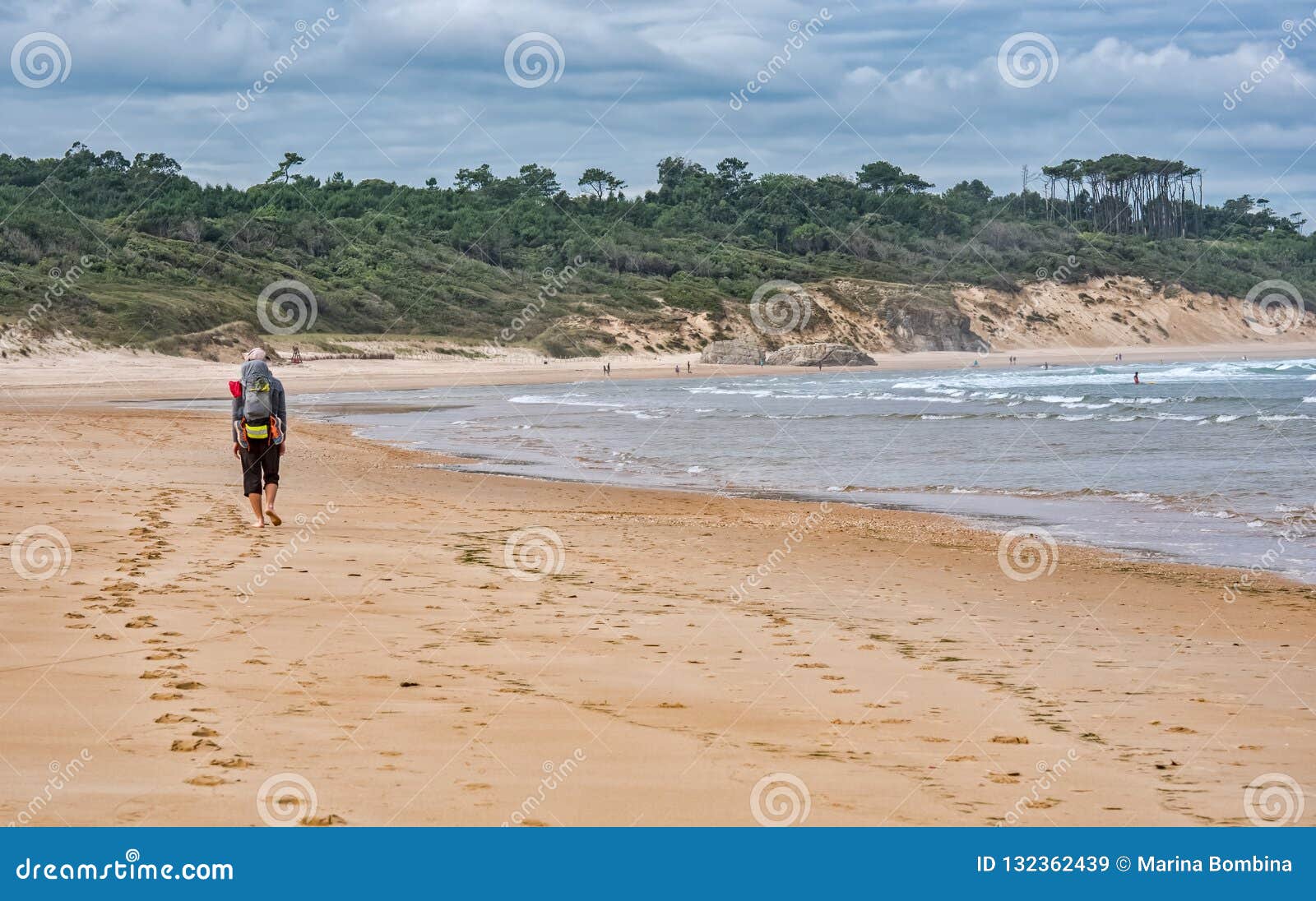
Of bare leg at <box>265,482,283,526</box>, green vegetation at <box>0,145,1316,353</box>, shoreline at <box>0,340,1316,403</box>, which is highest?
green vegetation at <box>0,145,1316,353</box>

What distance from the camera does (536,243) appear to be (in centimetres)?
8675

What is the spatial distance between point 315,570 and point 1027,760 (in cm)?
499

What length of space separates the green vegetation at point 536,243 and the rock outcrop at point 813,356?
27.7 ft

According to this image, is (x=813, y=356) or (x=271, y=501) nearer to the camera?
(x=271, y=501)

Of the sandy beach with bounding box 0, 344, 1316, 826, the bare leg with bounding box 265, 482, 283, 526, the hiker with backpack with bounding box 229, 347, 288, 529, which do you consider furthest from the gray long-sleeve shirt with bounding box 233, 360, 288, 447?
the sandy beach with bounding box 0, 344, 1316, 826

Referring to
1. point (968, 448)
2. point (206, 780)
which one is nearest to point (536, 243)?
point (968, 448)

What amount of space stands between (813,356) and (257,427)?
5589cm

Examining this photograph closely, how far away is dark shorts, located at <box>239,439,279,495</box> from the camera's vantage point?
10.7 metres

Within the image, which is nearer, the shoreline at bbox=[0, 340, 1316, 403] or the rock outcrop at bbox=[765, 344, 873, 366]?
the shoreline at bbox=[0, 340, 1316, 403]

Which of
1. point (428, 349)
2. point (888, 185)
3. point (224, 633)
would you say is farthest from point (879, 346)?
point (224, 633)

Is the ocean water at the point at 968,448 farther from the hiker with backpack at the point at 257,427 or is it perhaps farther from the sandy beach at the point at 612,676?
the hiker with backpack at the point at 257,427

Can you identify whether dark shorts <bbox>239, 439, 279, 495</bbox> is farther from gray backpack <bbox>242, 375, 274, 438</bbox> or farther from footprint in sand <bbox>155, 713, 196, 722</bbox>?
footprint in sand <bbox>155, 713, 196, 722</bbox>

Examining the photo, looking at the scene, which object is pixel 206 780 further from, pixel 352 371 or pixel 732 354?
pixel 732 354

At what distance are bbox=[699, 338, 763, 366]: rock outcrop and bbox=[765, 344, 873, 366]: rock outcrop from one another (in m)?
0.85
